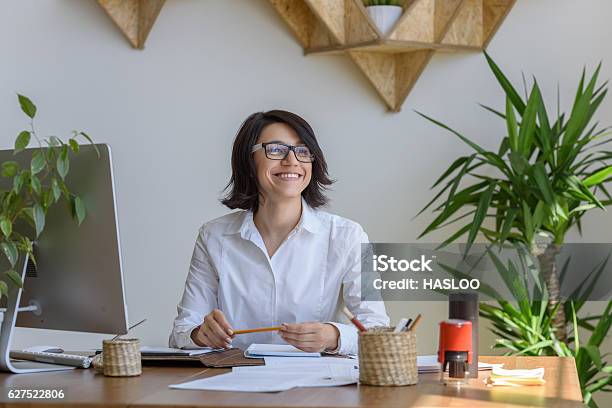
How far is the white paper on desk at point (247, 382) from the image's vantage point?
192 cm

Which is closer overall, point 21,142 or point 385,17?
point 21,142

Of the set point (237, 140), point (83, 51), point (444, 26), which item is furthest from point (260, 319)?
point (83, 51)

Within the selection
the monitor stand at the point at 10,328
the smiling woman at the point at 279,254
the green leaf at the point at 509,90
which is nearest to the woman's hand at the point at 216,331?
the smiling woman at the point at 279,254

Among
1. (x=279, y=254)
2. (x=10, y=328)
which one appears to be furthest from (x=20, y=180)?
(x=279, y=254)

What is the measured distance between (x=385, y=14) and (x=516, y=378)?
7.08ft

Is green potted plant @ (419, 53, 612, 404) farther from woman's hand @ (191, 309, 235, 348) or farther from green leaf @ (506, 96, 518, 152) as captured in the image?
woman's hand @ (191, 309, 235, 348)

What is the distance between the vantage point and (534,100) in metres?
3.55

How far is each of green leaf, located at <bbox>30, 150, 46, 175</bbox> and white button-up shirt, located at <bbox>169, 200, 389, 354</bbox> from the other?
68 cm

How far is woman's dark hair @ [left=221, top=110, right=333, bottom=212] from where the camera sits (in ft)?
9.35

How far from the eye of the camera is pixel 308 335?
2.41 m

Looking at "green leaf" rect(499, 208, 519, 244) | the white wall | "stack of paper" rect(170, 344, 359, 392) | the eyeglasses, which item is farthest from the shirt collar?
the white wall

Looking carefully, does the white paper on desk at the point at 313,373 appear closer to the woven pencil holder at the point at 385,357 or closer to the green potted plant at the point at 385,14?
the woven pencil holder at the point at 385,357

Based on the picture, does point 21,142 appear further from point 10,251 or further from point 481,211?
point 481,211

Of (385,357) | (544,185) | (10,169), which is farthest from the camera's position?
(544,185)
